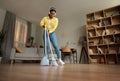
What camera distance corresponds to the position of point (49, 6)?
500 cm

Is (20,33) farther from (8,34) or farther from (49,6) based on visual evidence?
(49,6)

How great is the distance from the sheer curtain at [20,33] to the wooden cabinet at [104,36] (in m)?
3.33

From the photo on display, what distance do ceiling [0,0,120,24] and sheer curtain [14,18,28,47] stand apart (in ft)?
1.86

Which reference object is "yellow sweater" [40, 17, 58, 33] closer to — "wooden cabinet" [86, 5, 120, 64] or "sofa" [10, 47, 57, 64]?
"sofa" [10, 47, 57, 64]

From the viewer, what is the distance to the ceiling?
15.2ft

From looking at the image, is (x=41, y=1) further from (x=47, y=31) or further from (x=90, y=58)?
(x=90, y=58)

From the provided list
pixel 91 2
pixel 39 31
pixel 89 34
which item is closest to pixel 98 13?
pixel 91 2

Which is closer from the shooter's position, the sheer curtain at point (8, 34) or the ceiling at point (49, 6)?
the ceiling at point (49, 6)

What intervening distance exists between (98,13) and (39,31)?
357cm

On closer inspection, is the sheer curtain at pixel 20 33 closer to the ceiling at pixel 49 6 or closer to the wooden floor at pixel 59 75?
the ceiling at pixel 49 6

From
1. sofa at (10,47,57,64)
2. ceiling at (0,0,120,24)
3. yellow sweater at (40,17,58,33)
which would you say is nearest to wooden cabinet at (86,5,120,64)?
ceiling at (0,0,120,24)

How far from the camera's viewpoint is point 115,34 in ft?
14.0

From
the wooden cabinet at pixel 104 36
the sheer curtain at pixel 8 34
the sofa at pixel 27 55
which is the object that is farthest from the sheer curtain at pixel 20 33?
the wooden cabinet at pixel 104 36

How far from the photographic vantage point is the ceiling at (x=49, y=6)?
4.63m
